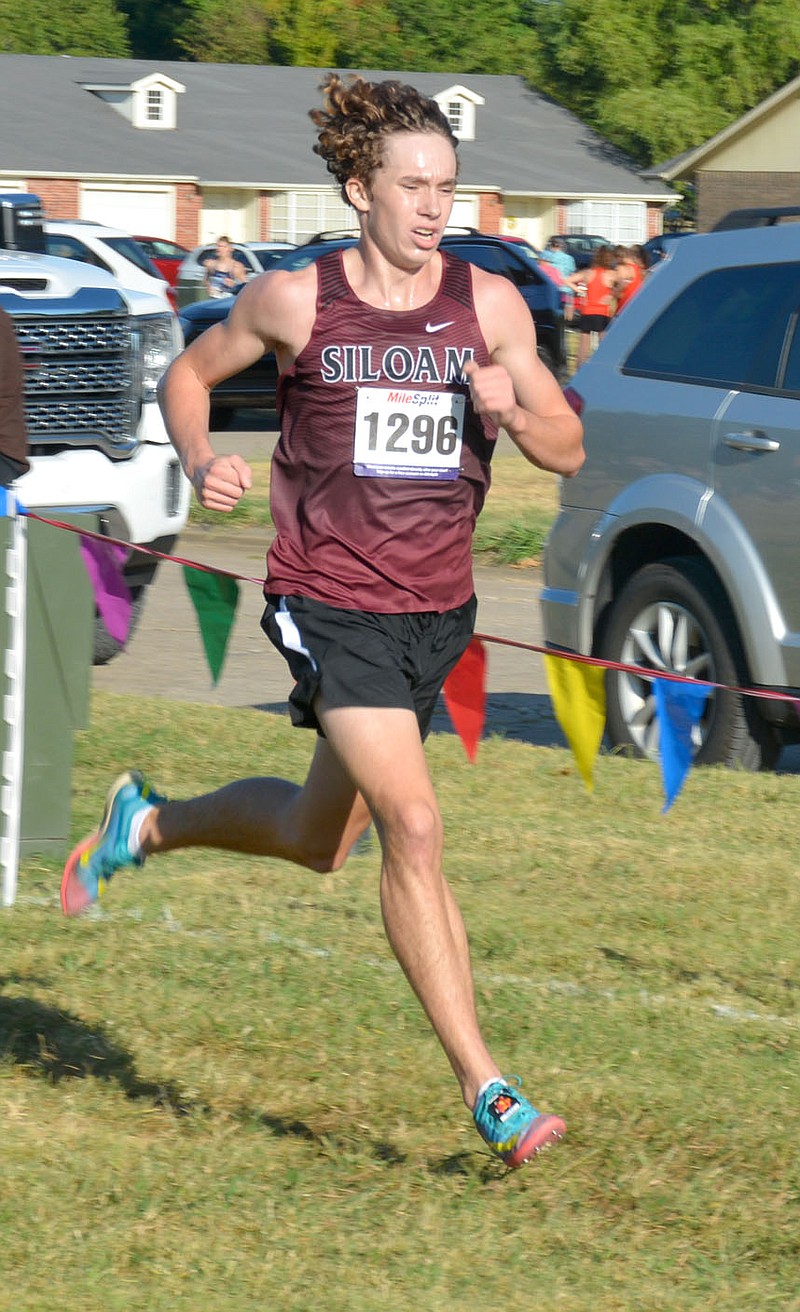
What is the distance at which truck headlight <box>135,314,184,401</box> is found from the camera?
9.71 meters

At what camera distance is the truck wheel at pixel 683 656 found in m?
7.11

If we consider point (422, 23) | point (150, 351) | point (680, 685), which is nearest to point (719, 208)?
point (150, 351)

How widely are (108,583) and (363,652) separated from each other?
2155 mm

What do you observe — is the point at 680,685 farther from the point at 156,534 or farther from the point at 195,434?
the point at 156,534

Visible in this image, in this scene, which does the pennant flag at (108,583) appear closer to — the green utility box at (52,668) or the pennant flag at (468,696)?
the green utility box at (52,668)

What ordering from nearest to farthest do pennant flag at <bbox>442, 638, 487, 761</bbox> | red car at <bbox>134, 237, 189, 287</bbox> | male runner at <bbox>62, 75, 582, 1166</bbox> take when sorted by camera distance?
male runner at <bbox>62, 75, 582, 1166</bbox>
pennant flag at <bbox>442, 638, 487, 761</bbox>
red car at <bbox>134, 237, 189, 287</bbox>

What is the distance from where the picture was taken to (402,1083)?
4.25m

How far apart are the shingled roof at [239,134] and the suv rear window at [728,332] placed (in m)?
47.6

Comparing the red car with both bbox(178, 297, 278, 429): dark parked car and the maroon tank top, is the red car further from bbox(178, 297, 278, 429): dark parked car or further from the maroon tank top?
the maroon tank top

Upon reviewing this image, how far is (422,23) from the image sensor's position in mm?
78688

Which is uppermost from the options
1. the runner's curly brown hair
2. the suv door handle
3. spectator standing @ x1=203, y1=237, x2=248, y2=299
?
the runner's curly brown hair

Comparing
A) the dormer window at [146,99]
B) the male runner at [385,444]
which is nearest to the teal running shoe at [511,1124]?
the male runner at [385,444]

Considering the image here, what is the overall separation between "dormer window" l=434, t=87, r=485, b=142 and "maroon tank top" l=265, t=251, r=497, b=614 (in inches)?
2353

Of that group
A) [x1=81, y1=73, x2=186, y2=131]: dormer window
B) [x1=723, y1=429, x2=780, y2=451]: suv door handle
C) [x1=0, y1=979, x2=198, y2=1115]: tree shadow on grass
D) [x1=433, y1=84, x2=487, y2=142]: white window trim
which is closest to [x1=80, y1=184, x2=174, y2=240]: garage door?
[x1=81, y1=73, x2=186, y2=131]: dormer window
